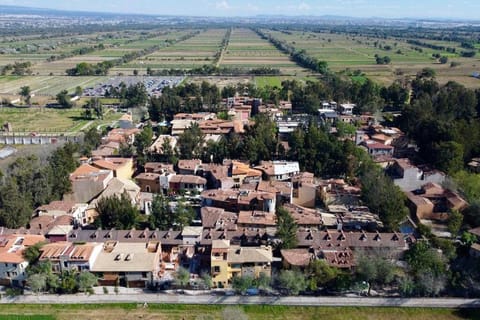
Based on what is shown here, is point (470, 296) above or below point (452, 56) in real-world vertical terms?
below

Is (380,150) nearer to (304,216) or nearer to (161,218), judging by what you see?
(304,216)

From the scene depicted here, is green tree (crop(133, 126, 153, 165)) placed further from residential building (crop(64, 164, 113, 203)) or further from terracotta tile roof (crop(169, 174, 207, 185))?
residential building (crop(64, 164, 113, 203))

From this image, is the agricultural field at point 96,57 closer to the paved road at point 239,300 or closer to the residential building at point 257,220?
the residential building at point 257,220

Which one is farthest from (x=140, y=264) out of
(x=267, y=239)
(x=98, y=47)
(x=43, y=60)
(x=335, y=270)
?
(x=98, y=47)

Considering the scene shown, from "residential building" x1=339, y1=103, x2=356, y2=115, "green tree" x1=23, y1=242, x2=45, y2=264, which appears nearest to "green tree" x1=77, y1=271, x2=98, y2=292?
"green tree" x1=23, y1=242, x2=45, y2=264

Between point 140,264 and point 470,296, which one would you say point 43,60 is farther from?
point 470,296

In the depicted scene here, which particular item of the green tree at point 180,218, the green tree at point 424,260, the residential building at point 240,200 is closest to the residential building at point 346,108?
the residential building at point 240,200

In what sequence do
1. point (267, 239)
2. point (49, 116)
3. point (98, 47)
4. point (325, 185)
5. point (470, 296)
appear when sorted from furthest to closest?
point (98, 47)
point (49, 116)
point (325, 185)
point (267, 239)
point (470, 296)

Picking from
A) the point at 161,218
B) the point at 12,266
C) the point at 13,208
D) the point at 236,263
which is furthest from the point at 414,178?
the point at 13,208
